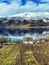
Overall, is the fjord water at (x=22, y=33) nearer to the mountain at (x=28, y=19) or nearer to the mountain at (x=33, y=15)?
the mountain at (x=28, y=19)

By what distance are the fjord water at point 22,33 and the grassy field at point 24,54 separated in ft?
0.57

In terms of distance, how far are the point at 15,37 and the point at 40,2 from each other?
0.93m

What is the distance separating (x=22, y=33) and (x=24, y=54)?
0.46m

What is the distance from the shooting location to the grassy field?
395 centimetres

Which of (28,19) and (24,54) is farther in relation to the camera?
(28,19)

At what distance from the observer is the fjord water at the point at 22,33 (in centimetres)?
418

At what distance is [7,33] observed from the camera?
418 cm

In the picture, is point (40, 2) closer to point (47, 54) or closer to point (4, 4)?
point (4, 4)

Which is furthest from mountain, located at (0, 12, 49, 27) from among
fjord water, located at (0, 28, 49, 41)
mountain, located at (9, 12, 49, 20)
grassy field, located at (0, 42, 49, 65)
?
grassy field, located at (0, 42, 49, 65)

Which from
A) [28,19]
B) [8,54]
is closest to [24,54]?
[8,54]

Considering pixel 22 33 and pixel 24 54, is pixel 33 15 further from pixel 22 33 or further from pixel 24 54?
pixel 24 54

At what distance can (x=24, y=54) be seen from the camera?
4062 mm

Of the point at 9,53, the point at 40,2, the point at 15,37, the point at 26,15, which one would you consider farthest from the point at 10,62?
the point at 40,2

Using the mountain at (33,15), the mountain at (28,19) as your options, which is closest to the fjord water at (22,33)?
the mountain at (28,19)
